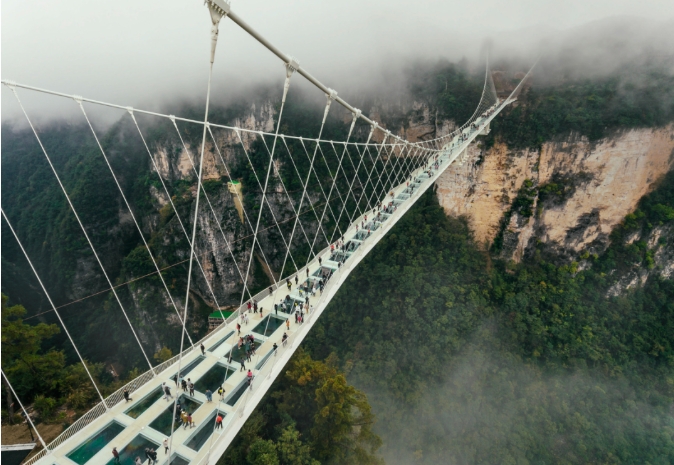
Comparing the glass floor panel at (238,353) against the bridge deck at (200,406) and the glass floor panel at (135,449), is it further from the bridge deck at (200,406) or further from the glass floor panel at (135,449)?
the glass floor panel at (135,449)

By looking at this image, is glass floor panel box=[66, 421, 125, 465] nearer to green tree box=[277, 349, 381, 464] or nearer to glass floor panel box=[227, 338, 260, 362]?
glass floor panel box=[227, 338, 260, 362]

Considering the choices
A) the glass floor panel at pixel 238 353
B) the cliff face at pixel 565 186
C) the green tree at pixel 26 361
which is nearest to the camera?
the glass floor panel at pixel 238 353

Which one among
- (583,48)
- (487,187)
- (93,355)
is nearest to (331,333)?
(487,187)

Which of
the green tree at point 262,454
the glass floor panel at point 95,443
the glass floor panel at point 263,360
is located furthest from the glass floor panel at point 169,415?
the green tree at point 262,454

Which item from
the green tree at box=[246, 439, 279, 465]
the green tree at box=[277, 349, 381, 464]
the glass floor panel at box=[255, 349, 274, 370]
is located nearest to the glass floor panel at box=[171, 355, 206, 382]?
the glass floor panel at box=[255, 349, 274, 370]

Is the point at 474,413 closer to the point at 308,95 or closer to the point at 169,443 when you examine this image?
the point at 169,443

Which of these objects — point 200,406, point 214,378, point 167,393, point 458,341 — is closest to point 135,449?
point 167,393
